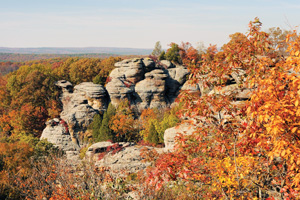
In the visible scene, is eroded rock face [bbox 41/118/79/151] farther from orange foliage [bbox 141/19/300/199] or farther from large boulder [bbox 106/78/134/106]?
orange foliage [bbox 141/19/300/199]

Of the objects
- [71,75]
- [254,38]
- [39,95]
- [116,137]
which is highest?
[254,38]

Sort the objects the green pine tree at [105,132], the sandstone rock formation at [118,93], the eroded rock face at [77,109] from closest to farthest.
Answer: the green pine tree at [105,132]
the eroded rock face at [77,109]
the sandstone rock formation at [118,93]

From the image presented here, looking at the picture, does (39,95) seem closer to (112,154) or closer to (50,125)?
(50,125)

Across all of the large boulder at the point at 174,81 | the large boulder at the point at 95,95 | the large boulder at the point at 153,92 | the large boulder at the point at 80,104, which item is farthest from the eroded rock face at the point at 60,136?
the large boulder at the point at 174,81

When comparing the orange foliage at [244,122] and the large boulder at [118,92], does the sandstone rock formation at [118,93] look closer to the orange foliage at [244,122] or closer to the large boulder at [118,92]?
the large boulder at [118,92]

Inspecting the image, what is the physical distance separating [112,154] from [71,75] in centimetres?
2810

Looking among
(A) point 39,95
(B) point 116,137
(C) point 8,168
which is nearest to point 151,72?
(B) point 116,137

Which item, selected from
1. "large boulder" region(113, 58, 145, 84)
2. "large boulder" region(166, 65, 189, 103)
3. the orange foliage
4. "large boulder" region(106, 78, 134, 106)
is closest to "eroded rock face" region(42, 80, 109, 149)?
"large boulder" region(106, 78, 134, 106)

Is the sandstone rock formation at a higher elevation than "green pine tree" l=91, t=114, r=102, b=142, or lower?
higher

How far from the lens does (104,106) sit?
36844mm

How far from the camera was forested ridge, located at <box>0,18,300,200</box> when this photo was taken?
4.76 metres

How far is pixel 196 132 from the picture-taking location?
5840 mm

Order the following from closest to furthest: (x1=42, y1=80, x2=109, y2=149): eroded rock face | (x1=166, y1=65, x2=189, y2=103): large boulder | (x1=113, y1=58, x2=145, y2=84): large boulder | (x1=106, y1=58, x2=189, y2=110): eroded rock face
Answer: (x1=42, y1=80, x2=109, y2=149): eroded rock face
(x1=106, y1=58, x2=189, y2=110): eroded rock face
(x1=113, y1=58, x2=145, y2=84): large boulder
(x1=166, y1=65, x2=189, y2=103): large boulder

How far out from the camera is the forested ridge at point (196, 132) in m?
4.76
